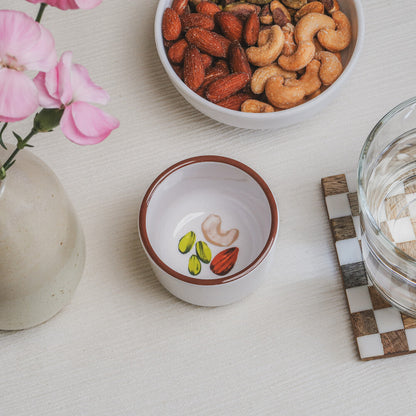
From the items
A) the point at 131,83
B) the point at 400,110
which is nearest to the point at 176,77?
the point at 131,83

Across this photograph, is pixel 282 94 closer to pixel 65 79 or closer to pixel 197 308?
pixel 197 308

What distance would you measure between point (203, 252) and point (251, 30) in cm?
22

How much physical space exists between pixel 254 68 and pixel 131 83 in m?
0.13

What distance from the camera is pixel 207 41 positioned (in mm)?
582

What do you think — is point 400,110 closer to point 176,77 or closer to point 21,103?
point 176,77

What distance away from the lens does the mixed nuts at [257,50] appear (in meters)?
0.57

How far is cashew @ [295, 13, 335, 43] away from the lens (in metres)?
0.59

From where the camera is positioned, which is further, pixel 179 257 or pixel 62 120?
pixel 179 257

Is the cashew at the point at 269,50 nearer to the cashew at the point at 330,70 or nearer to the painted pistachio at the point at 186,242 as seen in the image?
the cashew at the point at 330,70

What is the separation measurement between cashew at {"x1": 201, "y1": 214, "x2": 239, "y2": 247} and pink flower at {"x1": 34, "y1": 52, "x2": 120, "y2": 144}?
11.1 inches

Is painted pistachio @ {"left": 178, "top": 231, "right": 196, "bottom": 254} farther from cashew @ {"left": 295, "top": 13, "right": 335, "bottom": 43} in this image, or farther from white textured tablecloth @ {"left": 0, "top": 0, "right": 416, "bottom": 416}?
cashew @ {"left": 295, "top": 13, "right": 335, "bottom": 43}

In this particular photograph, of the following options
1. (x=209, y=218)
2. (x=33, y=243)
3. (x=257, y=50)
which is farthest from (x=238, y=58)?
(x=33, y=243)

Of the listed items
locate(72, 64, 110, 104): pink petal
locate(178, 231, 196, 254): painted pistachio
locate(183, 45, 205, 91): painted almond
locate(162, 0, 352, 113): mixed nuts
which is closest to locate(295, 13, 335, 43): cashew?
locate(162, 0, 352, 113): mixed nuts

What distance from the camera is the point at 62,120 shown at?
0.28 meters
